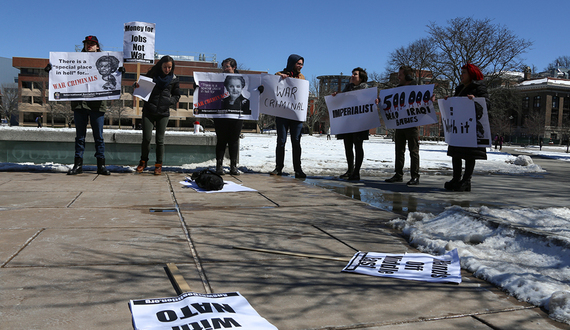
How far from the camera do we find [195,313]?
2002mm

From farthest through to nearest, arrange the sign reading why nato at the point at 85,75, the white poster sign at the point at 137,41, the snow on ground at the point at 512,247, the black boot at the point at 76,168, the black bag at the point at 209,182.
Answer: the white poster sign at the point at 137,41 → the sign reading why nato at the point at 85,75 → the black boot at the point at 76,168 → the black bag at the point at 209,182 → the snow on ground at the point at 512,247

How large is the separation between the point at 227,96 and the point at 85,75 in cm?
243

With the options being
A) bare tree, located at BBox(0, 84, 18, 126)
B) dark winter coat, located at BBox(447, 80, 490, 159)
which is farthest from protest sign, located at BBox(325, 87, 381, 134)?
bare tree, located at BBox(0, 84, 18, 126)

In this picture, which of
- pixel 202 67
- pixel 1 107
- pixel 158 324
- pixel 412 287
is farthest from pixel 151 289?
pixel 1 107

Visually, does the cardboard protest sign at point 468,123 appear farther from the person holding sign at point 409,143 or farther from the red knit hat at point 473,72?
the person holding sign at point 409,143

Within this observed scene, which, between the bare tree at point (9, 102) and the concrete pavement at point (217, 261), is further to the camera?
the bare tree at point (9, 102)

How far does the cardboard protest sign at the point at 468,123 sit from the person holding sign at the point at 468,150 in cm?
8

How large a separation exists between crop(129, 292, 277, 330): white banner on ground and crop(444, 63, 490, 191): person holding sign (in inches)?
212

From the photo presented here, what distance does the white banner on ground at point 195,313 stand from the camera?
6.30 ft

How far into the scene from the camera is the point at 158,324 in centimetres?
192

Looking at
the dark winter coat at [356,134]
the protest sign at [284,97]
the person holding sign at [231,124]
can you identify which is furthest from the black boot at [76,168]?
the dark winter coat at [356,134]

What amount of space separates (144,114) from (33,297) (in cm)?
577

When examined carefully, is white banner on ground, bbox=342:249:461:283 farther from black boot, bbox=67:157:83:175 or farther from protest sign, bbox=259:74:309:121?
black boot, bbox=67:157:83:175

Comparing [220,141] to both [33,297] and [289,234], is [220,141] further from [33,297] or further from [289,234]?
[33,297]
